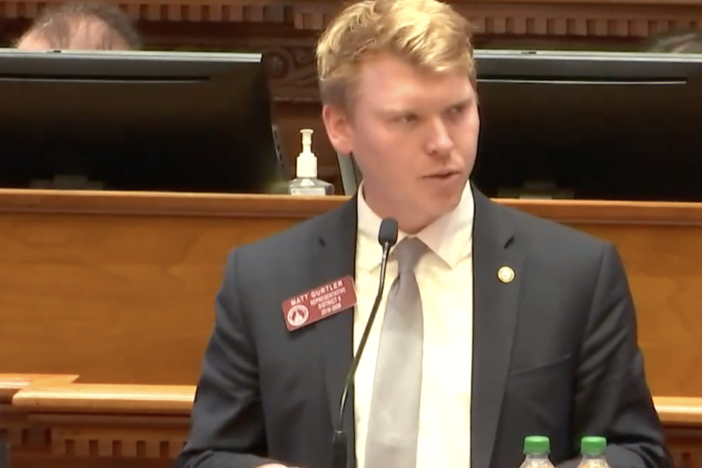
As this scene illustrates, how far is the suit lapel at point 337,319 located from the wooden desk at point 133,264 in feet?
0.60

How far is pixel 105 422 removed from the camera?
4.57ft

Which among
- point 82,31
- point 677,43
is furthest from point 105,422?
point 677,43

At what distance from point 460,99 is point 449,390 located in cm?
29

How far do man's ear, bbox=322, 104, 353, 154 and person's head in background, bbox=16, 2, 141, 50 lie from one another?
892mm

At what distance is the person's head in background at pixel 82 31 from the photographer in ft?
6.84

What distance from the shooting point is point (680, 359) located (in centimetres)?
142

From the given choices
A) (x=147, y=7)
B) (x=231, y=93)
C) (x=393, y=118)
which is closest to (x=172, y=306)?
(x=231, y=93)

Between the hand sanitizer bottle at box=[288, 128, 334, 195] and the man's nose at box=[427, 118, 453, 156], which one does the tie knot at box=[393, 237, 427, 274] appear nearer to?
the man's nose at box=[427, 118, 453, 156]

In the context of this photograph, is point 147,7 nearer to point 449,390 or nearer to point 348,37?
point 348,37

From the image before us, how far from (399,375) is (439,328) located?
7cm

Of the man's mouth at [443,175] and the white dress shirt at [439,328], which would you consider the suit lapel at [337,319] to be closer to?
the white dress shirt at [439,328]

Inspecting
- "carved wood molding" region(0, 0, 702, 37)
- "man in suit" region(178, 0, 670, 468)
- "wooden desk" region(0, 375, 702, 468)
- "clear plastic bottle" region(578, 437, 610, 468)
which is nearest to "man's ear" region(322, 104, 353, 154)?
"man in suit" region(178, 0, 670, 468)

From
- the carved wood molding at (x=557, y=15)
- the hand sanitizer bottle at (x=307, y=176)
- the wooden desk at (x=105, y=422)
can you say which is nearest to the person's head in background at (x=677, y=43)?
the carved wood molding at (x=557, y=15)

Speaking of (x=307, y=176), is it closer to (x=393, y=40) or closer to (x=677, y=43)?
(x=393, y=40)
